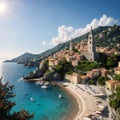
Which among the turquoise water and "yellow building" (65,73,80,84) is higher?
"yellow building" (65,73,80,84)

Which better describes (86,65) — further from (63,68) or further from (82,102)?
(82,102)

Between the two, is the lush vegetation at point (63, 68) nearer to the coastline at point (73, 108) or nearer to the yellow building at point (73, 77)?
the yellow building at point (73, 77)

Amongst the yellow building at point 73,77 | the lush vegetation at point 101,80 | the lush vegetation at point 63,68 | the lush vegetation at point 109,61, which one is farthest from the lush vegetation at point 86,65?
the lush vegetation at point 101,80

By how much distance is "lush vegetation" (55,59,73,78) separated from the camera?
8394 centimetres

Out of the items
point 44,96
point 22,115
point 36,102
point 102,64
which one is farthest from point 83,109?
point 102,64

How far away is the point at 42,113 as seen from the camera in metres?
43.9

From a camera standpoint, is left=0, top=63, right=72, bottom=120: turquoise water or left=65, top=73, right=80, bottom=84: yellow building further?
left=65, top=73, right=80, bottom=84: yellow building

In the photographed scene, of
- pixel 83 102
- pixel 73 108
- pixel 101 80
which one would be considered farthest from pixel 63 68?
pixel 73 108

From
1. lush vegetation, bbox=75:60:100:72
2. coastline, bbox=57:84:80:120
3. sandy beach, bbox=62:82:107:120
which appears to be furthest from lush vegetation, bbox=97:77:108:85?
coastline, bbox=57:84:80:120

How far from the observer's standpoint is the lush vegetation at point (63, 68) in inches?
3305

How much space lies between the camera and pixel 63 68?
3354 inches

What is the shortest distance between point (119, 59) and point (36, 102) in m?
42.0

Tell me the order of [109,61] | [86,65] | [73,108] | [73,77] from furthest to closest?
[86,65] < [109,61] < [73,77] < [73,108]

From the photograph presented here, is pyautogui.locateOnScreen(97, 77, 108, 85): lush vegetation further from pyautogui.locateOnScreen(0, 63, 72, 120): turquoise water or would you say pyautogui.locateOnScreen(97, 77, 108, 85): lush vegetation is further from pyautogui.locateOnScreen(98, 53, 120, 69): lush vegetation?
pyautogui.locateOnScreen(98, 53, 120, 69): lush vegetation
